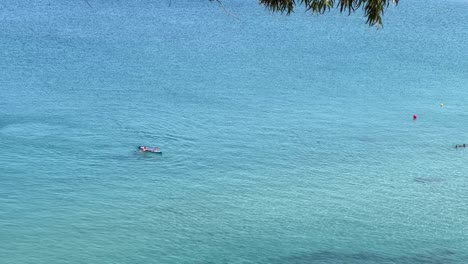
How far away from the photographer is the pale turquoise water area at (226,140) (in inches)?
1201

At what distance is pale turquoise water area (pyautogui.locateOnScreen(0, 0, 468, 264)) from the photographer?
100 feet

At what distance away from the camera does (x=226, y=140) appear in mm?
40562

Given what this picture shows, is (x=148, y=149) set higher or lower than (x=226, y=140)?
lower

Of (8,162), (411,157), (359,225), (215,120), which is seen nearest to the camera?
(359,225)

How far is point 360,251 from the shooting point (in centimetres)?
3005

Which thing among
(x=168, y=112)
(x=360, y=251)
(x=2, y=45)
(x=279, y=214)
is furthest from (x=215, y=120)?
(x=2, y=45)

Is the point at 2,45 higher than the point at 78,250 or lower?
higher

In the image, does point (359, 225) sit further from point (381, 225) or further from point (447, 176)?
point (447, 176)

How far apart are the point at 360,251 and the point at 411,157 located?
11304 mm

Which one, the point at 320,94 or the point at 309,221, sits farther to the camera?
the point at 320,94

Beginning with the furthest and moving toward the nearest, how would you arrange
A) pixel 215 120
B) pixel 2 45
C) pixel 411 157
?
pixel 2 45 < pixel 215 120 < pixel 411 157

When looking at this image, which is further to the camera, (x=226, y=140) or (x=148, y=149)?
(x=226, y=140)

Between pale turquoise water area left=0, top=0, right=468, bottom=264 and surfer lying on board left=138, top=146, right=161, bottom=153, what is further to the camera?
surfer lying on board left=138, top=146, right=161, bottom=153

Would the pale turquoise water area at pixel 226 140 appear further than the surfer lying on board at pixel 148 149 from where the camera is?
No
